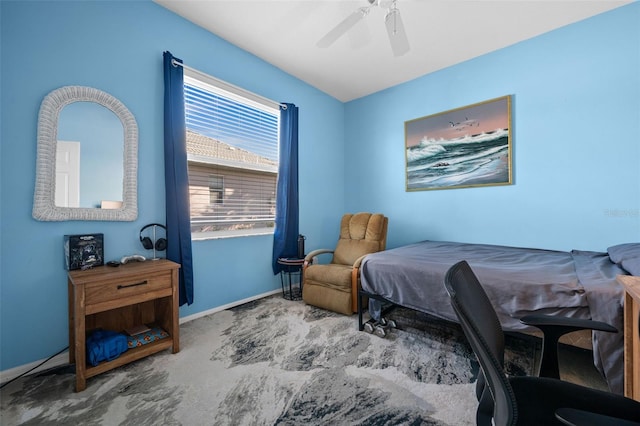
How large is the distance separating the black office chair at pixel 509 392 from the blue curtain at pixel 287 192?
253cm

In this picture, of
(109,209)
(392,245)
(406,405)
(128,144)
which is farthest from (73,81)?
(392,245)

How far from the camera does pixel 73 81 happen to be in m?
1.83

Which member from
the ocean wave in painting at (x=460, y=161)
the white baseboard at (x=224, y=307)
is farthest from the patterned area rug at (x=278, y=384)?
the ocean wave in painting at (x=460, y=161)

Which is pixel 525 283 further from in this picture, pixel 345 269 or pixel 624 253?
pixel 345 269

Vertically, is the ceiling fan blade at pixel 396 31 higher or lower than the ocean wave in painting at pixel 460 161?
higher

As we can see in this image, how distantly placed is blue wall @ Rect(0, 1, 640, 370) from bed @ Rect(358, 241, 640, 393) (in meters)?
0.63

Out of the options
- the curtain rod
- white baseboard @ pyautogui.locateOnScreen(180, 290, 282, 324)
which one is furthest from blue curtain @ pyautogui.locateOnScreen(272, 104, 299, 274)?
white baseboard @ pyautogui.locateOnScreen(180, 290, 282, 324)

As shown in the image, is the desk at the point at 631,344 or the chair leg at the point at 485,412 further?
the desk at the point at 631,344

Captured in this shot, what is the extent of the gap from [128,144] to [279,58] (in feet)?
6.50

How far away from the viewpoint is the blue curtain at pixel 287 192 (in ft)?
10.6

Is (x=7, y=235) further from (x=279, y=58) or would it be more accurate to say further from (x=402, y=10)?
(x=402, y=10)

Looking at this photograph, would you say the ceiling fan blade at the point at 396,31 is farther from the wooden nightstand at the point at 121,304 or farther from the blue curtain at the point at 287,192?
the wooden nightstand at the point at 121,304

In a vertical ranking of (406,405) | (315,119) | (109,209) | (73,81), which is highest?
(315,119)

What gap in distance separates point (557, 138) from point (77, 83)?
4.31m
